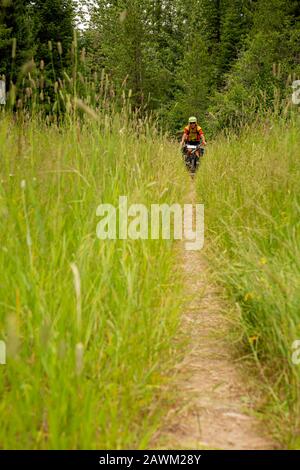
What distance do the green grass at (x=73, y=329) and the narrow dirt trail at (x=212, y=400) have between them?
3.3 inches

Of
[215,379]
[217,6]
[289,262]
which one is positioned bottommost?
[215,379]

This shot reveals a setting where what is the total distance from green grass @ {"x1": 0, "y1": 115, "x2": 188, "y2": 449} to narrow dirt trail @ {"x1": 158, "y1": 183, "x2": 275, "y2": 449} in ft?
0.28

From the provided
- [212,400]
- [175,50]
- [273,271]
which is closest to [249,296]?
[273,271]

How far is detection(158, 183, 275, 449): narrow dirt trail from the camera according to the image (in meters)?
1.46

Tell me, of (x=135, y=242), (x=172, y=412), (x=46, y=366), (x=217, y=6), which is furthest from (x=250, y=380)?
(x=217, y=6)

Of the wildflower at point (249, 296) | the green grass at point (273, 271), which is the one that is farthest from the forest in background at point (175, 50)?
the wildflower at point (249, 296)

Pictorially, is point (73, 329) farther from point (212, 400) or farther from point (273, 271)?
point (273, 271)

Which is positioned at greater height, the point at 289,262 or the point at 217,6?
the point at 217,6

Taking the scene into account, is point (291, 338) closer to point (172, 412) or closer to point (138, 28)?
point (172, 412)

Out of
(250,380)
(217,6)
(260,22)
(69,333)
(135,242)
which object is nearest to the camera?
(69,333)

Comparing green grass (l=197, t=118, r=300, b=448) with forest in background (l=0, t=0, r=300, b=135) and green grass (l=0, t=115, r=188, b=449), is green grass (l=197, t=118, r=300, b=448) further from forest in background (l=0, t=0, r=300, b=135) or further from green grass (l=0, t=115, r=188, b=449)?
forest in background (l=0, t=0, r=300, b=135)

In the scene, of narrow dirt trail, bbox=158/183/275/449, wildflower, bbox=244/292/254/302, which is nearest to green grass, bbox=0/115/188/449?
narrow dirt trail, bbox=158/183/275/449
